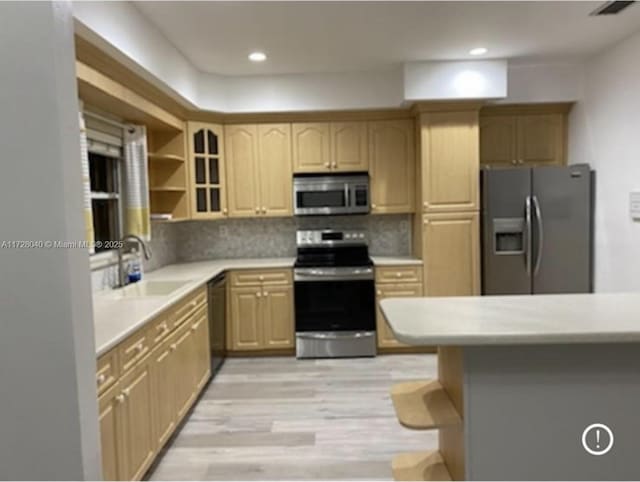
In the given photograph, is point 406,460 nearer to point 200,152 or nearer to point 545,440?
point 545,440

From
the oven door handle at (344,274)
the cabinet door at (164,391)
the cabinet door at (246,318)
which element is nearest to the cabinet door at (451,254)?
the oven door handle at (344,274)

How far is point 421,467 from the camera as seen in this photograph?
1989 millimetres

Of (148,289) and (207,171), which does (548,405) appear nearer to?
(148,289)

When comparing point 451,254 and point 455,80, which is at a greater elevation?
point 455,80

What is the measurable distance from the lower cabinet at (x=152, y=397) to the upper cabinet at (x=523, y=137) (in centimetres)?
315

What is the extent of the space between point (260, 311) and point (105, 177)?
181cm

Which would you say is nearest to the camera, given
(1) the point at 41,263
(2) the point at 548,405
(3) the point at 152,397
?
(1) the point at 41,263

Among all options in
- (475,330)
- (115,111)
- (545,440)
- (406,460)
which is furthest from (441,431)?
(115,111)

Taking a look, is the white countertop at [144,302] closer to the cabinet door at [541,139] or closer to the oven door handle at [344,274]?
the oven door handle at [344,274]

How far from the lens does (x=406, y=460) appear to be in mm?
2021

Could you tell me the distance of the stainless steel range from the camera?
171 inches

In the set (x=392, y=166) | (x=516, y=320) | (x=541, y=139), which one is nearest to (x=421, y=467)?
(x=516, y=320)

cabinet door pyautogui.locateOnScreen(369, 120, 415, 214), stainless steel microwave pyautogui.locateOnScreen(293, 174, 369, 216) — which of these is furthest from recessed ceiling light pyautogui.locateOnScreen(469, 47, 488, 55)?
stainless steel microwave pyautogui.locateOnScreen(293, 174, 369, 216)

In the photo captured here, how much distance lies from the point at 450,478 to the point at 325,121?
3478 millimetres
